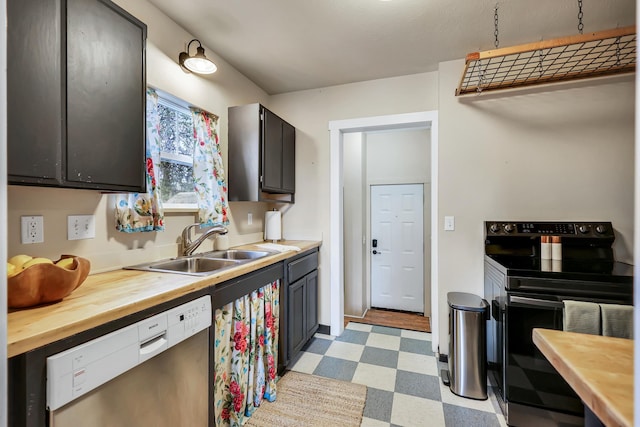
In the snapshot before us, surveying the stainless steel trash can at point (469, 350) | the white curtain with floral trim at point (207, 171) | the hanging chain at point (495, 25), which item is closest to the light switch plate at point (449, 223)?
the stainless steel trash can at point (469, 350)

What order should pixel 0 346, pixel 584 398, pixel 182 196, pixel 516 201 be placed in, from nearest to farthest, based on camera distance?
1. pixel 0 346
2. pixel 584 398
3. pixel 182 196
4. pixel 516 201

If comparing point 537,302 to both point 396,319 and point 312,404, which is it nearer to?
point 312,404

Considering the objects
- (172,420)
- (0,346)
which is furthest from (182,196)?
(0,346)

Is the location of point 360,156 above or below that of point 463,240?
above

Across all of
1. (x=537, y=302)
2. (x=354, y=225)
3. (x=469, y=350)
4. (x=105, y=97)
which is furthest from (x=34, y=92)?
(x=354, y=225)

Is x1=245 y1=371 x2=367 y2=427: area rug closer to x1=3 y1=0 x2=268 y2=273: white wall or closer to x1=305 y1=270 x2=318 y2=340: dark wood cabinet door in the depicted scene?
x1=305 y1=270 x2=318 y2=340: dark wood cabinet door

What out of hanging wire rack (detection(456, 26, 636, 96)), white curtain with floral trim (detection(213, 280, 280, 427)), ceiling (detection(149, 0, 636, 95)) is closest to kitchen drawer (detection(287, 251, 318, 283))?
white curtain with floral trim (detection(213, 280, 280, 427))

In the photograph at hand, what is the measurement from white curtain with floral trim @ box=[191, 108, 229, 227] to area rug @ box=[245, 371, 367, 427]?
1.32 m

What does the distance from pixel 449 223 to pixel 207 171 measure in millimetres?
2010

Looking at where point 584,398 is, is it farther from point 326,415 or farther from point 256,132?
point 256,132

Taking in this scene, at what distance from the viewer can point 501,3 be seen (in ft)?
5.62

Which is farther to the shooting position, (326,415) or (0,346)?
(326,415)

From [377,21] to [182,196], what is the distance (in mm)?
1835

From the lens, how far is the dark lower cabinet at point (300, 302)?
217 centimetres
